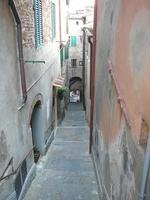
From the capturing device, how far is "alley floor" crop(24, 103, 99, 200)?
26.7 feet

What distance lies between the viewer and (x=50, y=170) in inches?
392

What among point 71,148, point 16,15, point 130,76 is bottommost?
point 71,148

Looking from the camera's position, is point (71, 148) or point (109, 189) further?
point (71, 148)

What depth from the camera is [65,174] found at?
961cm

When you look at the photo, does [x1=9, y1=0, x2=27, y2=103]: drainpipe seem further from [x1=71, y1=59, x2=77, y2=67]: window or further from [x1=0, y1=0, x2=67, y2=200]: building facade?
[x1=71, y1=59, x2=77, y2=67]: window

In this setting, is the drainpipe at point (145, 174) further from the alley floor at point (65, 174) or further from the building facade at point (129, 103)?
the alley floor at point (65, 174)

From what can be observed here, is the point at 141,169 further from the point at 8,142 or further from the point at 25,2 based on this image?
the point at 25,2

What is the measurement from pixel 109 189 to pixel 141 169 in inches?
115

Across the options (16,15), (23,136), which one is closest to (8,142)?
(23,136)

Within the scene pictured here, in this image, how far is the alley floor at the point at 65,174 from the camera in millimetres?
8148

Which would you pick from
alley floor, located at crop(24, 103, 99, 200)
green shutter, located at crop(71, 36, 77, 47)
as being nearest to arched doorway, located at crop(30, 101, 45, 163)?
alley floor, located at crop(24, 103, 99, 200)

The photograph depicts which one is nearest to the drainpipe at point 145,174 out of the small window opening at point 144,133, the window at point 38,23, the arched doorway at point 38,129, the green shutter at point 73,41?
the small window opening at point 144,133

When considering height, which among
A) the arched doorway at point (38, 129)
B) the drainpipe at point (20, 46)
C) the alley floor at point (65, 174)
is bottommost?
the alley floor at point (65, 174)

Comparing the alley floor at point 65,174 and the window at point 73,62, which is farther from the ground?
the window at point 73,62
